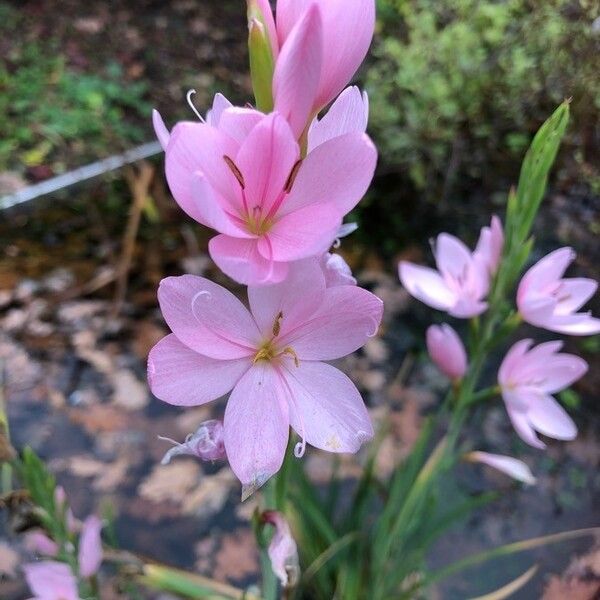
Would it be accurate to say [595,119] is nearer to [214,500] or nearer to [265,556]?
[214,500]

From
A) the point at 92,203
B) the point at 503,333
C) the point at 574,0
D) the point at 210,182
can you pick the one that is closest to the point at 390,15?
the point at 574,0

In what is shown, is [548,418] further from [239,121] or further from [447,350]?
[239,121]

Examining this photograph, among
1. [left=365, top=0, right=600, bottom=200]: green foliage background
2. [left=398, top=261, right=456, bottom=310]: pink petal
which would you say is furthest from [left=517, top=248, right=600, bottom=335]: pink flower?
[left=365, top=0, right=600, bottom=200]: green foliage background

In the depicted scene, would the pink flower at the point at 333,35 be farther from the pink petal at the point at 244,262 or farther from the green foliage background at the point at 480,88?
the green foliage background at the point at 480,88

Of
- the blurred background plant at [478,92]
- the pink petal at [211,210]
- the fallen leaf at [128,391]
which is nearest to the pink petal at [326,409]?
the pink petal at [211,210]

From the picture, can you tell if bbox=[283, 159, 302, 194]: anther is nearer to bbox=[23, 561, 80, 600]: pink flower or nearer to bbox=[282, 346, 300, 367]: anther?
bbox=[282, 346, 300, 367]: anther

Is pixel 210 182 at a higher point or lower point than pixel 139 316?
higher

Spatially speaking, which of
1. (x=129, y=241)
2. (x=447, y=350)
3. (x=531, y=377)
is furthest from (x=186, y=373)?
(x=129, y=241)

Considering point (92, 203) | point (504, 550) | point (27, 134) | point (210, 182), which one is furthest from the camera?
point (27, 134)
